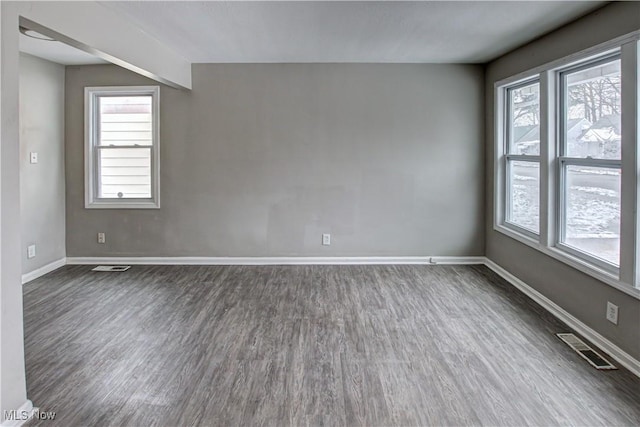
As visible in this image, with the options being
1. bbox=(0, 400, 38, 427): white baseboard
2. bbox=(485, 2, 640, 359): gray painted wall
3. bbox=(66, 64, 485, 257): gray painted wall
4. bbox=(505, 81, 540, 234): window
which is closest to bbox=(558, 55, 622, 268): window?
bbox=(485, 2, 640, 359): gray painted wall

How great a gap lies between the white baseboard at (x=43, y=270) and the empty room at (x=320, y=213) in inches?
1.0

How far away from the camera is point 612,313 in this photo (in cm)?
299

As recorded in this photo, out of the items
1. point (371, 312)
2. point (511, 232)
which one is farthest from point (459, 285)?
point (371, 312)

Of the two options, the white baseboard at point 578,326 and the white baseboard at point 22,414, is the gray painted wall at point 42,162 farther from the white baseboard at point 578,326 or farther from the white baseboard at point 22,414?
the white baseboard at point 578,326

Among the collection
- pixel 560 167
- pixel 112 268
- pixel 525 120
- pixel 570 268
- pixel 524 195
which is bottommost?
pixel 112 268

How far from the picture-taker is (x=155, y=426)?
217 cm

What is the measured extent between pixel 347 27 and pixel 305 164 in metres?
1.96

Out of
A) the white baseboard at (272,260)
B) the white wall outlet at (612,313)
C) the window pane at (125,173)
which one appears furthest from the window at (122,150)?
the white wall outlet at (612,313)

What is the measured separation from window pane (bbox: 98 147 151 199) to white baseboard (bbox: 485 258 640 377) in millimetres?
4389

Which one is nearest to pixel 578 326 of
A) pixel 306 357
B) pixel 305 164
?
pixel 306 357

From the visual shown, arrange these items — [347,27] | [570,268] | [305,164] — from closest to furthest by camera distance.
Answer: [570,268] < [347,27] < [305,164]

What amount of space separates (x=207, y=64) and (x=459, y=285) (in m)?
3.85

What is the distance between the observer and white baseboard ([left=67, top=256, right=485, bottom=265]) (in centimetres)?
544

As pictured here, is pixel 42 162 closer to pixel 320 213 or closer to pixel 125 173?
pixel 125 173
